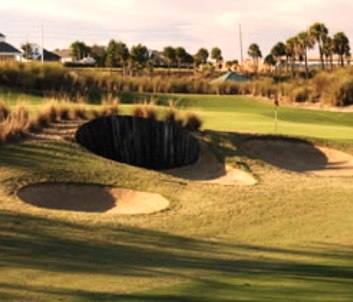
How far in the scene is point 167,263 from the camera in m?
9.70

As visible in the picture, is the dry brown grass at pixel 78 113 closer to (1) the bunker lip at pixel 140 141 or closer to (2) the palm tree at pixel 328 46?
(1) the bunker lip at pixel 140 141

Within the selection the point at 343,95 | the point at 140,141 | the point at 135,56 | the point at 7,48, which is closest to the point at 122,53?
the point at 135,56

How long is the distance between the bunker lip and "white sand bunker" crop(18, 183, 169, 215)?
3374 millimetres

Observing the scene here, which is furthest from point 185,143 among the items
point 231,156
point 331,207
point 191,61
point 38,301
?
point 191,61

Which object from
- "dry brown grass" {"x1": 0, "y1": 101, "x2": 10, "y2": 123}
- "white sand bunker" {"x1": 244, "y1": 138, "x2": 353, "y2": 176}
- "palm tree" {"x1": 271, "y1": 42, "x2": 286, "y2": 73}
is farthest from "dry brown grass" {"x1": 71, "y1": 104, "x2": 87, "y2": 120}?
"palm tree" {"x1": 271, "y1": 42, "x2": 286, "y2": 73}

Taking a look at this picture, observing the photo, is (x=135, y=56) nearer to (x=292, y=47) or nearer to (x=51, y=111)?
(x=292, y=47)

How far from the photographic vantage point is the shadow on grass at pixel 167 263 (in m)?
7.83

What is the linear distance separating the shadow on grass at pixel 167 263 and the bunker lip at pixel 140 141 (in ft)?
21.5

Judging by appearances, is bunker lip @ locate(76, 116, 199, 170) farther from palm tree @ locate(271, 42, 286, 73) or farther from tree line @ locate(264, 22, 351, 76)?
palm tree @ locate(271, 42, 286, 73)

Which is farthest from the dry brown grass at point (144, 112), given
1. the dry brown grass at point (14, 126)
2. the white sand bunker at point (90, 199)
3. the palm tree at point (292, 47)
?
the palm tree at point (292, 47)

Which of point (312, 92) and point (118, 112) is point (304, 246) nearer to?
point (118, 112)

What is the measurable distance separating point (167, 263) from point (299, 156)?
12.3 meters

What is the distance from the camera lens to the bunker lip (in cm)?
1883

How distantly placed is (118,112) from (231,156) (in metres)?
3.74
